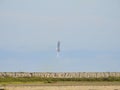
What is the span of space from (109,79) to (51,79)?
20.6 feet

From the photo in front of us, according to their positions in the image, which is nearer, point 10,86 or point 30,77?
point 10,86

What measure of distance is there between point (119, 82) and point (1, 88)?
1249 cm

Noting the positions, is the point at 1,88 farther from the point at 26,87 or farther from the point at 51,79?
the point at 51,79

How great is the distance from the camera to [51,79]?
162 feet

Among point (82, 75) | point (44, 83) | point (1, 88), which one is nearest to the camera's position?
point (1, 88)

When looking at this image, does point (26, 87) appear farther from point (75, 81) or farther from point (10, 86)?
point (75, 81)

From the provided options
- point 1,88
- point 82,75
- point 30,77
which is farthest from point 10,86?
point 82,75

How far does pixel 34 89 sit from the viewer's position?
44500mm

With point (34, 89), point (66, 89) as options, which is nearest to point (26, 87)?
point (34, 89)

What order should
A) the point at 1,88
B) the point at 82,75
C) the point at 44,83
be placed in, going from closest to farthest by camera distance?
1. the point at 1,88
2. the point at 44,83
3. the point at 82,75

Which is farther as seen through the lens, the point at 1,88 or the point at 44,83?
the point at 44,83

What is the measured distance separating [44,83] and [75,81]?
3.74m

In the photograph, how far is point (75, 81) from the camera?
49.1m

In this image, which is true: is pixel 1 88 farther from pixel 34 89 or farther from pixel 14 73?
pixel 14 73
